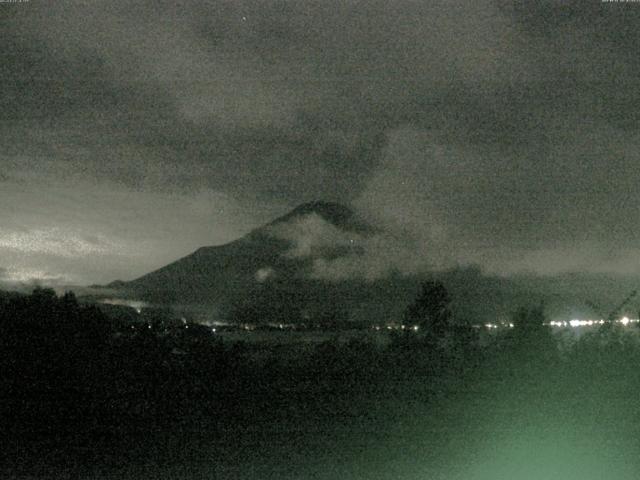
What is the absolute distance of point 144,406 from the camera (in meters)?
11.6

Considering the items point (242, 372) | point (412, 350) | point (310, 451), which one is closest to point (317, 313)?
point (412, 350)

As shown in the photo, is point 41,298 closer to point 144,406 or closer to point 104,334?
point 104,334

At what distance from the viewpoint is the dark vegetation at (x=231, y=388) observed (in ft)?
32.2

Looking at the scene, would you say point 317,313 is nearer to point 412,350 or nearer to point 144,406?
point 412,350

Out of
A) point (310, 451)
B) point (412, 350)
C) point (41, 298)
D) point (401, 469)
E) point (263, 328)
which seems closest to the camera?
point (401, 469)

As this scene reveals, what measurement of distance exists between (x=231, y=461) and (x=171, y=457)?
75 cm

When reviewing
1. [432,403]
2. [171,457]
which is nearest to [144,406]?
[171,457]

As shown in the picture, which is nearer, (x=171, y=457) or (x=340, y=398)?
(x=171, y=457)

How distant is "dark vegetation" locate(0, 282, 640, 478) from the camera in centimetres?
983

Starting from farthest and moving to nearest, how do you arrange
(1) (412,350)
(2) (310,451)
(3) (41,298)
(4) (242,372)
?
(1) (412,350) → (4) (242,372) → (3) (41,298) → (2) (310,451)

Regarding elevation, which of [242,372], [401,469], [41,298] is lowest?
[401,469]

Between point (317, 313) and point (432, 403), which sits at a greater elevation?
point (317, 313)

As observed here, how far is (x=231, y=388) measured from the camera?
12.4 m

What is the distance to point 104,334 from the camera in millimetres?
12102
